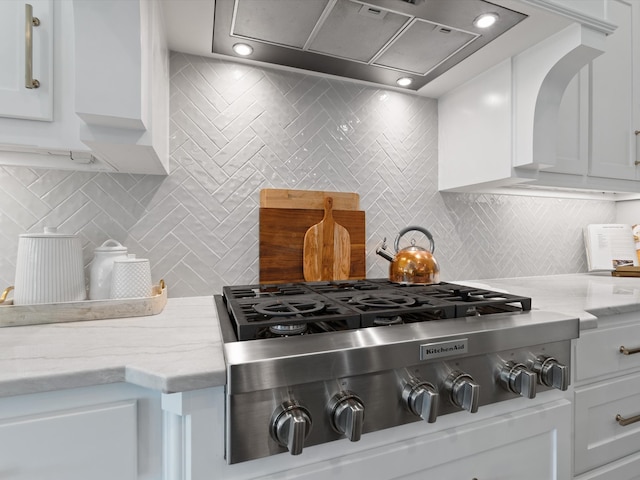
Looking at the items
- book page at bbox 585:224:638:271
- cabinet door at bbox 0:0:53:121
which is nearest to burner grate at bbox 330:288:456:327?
cabinet door at bbox 0:0:53:121

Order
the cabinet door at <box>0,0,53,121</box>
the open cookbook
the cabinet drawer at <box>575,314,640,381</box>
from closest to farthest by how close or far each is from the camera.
Result: 1. the cabinet door at <box>0,0,53,121</box>
2. the cabinet drawer at <box>575,314,640,381</box>
3. the open cookbook

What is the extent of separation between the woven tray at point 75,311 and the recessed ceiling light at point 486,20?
52.4 inches

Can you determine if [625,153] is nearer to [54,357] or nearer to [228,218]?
[228,218]

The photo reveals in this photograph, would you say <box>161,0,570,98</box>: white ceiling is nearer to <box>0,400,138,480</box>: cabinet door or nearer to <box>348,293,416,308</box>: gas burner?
<box>348,293,416,308</box>: gas burner

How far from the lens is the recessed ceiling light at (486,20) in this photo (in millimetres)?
1063

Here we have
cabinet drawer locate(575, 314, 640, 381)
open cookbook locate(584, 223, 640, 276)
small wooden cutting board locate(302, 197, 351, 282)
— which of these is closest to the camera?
cabinet drawer locate(575, 314, 640, 381)

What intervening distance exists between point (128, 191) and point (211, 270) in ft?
1.31

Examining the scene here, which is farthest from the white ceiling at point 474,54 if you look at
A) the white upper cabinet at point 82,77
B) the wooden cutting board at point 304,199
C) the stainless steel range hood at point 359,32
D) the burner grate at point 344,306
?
the burner grate at point 344,306

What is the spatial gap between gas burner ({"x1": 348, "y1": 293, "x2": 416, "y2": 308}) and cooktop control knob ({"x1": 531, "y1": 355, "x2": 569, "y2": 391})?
1.09 ft

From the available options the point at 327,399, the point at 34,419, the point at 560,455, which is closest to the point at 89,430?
the point at 34,419

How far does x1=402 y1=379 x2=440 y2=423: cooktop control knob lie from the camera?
645 mm

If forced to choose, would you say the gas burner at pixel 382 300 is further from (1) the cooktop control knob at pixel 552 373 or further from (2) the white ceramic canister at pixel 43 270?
(2) the white ceramic canister at pixel 43 270

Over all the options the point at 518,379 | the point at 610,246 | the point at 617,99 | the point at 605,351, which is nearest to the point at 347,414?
the point at 518,379

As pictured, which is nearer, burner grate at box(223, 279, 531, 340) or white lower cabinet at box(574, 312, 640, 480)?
burner grate at box(223, 279, 531, 340)
